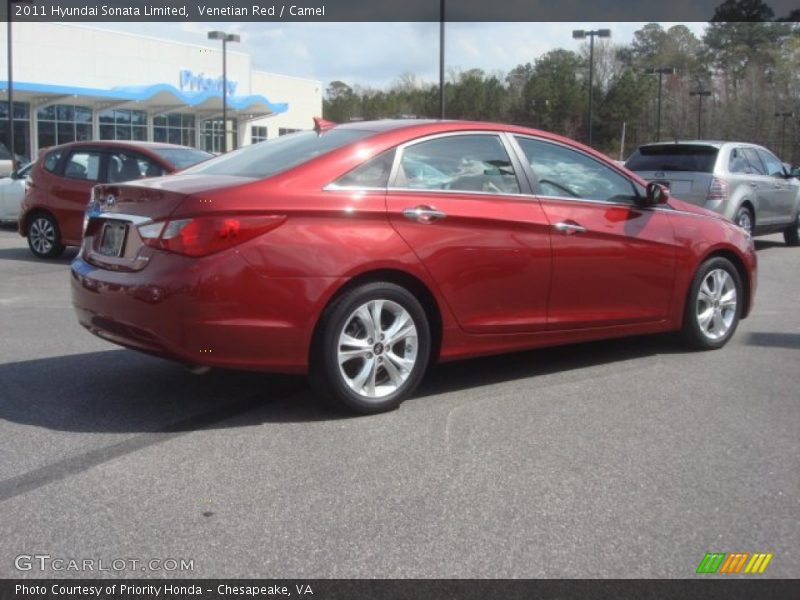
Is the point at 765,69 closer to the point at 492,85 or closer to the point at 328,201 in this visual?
the point at 492,85

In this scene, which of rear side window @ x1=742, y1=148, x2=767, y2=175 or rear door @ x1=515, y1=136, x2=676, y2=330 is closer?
rear door @ x1=515, y1=136, x2=676, y2=330

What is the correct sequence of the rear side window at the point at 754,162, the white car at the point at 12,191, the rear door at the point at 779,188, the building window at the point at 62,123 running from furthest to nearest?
the building window at the point at 62,123 < the white car at the point at 12,191 < the rear door at the point at 779,188 < the rear side window at the point at 754,162

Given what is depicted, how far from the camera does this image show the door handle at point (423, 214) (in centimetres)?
490

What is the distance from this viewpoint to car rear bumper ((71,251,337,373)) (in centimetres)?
438

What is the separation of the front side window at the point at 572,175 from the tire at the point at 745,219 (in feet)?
24.5

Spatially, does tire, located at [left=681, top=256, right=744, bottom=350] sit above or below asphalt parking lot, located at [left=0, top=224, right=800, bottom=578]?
above

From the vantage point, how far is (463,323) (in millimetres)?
5168

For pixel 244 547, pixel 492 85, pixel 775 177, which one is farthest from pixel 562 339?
pixel 492 85

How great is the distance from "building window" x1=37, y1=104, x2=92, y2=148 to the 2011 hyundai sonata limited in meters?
38.4

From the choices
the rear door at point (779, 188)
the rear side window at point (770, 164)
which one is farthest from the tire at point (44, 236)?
the rear side window at point (770, 164)

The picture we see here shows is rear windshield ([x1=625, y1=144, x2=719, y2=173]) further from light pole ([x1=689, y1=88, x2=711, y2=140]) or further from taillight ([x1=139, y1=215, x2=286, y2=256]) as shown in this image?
light pole ([x1=689, y1=88, x2=711, y2=140])

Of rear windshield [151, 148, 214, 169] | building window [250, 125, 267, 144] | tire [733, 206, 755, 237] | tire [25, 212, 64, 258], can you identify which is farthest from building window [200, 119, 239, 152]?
tire [733, 206, 755, 237]

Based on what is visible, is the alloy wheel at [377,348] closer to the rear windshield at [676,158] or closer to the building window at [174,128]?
the rear windshield at [676,158]

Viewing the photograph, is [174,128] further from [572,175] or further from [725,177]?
[572,175]
